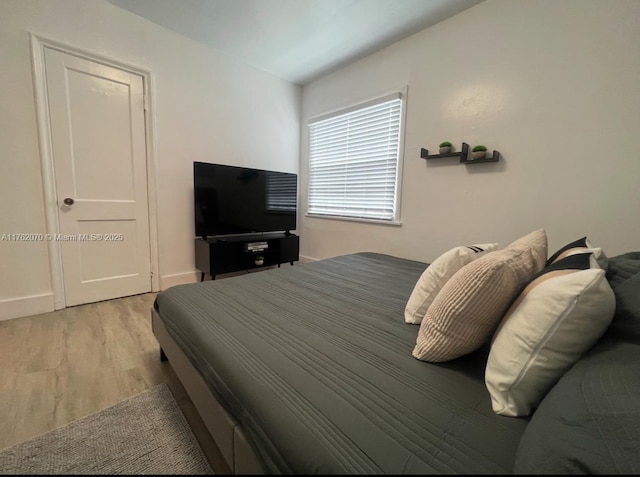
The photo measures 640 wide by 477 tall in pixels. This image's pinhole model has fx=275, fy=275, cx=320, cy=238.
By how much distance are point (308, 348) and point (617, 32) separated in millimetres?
2575

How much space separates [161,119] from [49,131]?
0.85 meters

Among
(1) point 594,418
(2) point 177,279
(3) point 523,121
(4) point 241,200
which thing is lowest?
(2) point 177,279

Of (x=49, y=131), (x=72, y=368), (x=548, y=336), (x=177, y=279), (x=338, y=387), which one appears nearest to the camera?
(x=548, y=336)

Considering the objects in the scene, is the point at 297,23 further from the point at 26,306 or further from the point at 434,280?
the point at 26,306

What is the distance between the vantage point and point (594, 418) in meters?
0.48

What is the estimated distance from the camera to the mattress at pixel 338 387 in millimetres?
554

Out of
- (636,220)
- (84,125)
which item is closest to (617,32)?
(636,220)

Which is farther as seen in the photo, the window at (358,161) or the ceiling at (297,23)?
the window at (358,161)

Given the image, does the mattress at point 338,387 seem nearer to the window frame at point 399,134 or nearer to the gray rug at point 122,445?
the gray rug at point 122,445

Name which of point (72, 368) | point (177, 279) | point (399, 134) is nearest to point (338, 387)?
point (72, 368)

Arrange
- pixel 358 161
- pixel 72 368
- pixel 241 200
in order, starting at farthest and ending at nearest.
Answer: pixel 358 161 → pixel 241 200 → pixel 72 368

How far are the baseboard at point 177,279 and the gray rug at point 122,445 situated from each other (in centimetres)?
172

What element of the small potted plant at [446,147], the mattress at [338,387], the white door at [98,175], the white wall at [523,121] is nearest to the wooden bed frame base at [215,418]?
the mattress at [338,387]

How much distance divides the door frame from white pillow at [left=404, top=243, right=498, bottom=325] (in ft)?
8.75
